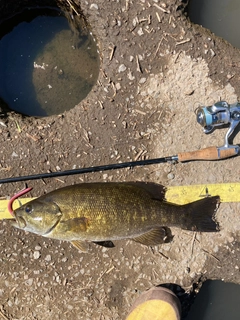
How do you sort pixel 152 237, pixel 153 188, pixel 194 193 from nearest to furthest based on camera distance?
1. pixel 152 237
2. pixel 153 188
3. pixel 194 193

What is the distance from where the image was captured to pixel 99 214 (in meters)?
2.97

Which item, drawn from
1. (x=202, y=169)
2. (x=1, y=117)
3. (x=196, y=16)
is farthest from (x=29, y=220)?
(x=196, y=16)

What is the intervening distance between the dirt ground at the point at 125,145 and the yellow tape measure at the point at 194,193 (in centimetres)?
7

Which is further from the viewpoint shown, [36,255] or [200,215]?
[36,255]

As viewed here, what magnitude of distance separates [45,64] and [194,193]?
2175mm

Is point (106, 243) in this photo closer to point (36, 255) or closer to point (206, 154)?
point (36, 255)

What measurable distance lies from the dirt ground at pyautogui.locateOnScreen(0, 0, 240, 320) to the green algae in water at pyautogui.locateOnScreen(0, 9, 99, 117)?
12.3 inches

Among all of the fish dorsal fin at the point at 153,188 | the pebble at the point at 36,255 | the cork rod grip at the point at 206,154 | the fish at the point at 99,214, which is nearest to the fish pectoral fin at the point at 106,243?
the fish at the point at 99,214

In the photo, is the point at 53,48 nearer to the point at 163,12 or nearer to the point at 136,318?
the point at 163,12

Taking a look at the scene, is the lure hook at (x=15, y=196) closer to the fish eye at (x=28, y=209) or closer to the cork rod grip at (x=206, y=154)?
the fish eye at (x=28, y=209)

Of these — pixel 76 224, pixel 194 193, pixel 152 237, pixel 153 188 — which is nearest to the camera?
pixel 76 224

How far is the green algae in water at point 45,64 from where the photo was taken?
3887mm

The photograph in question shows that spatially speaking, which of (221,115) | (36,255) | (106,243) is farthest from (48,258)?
(221,115)

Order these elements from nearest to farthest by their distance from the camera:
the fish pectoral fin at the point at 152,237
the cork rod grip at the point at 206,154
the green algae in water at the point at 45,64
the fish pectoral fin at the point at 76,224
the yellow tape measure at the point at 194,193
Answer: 1. the fish pectoral fin at the point at 76,224
2. the fish pectoral fin at the point at 152,237
3. the cork rod grip at the point at 206,154
4. the yellow tape measure at the point at 194,193
5. the green algae in water at the point at 45,64
